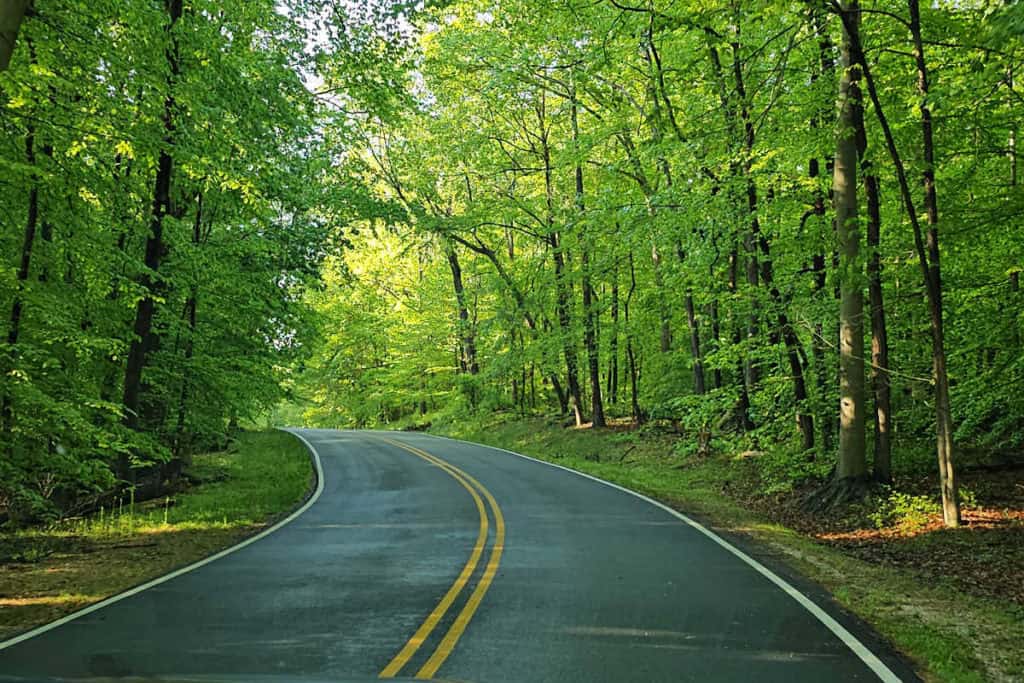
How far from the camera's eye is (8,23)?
19.6 ft

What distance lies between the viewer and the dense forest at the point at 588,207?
400 inches

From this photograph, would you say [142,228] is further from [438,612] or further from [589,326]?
[589,326]

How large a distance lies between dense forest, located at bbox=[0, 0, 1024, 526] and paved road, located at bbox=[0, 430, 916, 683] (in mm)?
3537

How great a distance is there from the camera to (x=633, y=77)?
2222 cm

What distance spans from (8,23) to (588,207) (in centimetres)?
1704

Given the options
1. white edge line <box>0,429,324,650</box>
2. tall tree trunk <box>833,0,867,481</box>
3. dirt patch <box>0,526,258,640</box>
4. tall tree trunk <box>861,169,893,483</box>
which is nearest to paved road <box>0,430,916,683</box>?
white edge line <box>0,429,324,650</box>

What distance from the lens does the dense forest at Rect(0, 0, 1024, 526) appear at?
33.3 ft

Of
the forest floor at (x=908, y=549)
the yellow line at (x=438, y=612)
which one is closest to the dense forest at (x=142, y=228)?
the yellow line at (x=438, y=612)

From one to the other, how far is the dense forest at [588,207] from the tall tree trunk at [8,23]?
24mm

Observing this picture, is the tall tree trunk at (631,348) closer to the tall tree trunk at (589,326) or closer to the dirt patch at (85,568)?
the tall tree trunk at (589,326)

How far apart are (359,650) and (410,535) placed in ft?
18.8

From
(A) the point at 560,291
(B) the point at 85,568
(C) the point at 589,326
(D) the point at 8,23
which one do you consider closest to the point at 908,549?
(B) the point at 85,568

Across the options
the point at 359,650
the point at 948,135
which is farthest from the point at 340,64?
the point at 359,650

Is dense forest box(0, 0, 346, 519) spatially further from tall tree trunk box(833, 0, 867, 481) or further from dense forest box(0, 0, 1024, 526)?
tall tree trunk box(833, 0, 867, 481)
